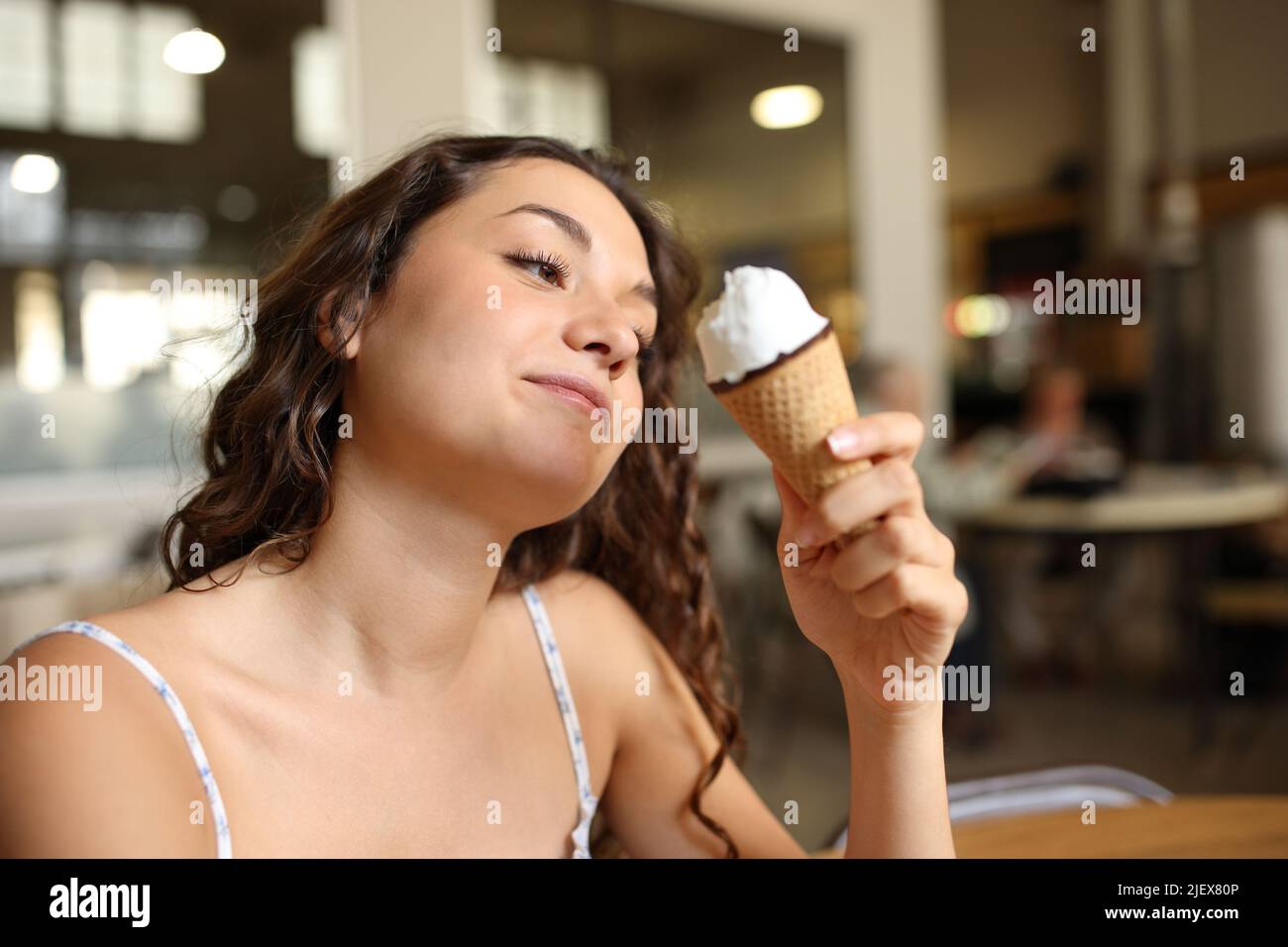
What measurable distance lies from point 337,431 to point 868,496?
1.87 feet

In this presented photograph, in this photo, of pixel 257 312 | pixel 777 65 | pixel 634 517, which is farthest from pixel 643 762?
pixel 777 65

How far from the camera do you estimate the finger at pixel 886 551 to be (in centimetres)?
75

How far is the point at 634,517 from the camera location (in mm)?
1287

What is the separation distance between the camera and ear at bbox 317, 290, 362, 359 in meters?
1.02

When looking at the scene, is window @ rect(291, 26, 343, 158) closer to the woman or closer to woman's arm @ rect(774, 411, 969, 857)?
the woman

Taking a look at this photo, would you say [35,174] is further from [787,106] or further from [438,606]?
[787,106]

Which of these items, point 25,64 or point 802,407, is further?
point 25,64

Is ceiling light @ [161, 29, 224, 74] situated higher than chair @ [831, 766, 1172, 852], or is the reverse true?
ceiling light @ [161, 29, 224, 74]

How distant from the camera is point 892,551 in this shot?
0.75m

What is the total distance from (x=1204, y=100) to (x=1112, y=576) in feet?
16.1

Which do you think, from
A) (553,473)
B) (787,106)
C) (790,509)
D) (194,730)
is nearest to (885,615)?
(790,509)

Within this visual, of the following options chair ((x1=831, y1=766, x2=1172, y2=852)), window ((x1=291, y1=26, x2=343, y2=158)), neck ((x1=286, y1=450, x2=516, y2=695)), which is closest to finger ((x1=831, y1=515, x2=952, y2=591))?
neck ((x1=286, y1=450, x2=516, y2=695))

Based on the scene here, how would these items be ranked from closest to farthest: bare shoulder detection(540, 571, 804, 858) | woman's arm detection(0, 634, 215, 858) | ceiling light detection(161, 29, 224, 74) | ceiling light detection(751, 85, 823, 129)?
woman's arm detection(0, 634, 215, 858) → bare shoulder detection(540, 571, 804, 858) → ceiling light detection(161, 29, 224, 74) → ceiling light detection(751, 85, 823, 129)

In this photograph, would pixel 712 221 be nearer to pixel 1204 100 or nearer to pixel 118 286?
pixel 118 286
